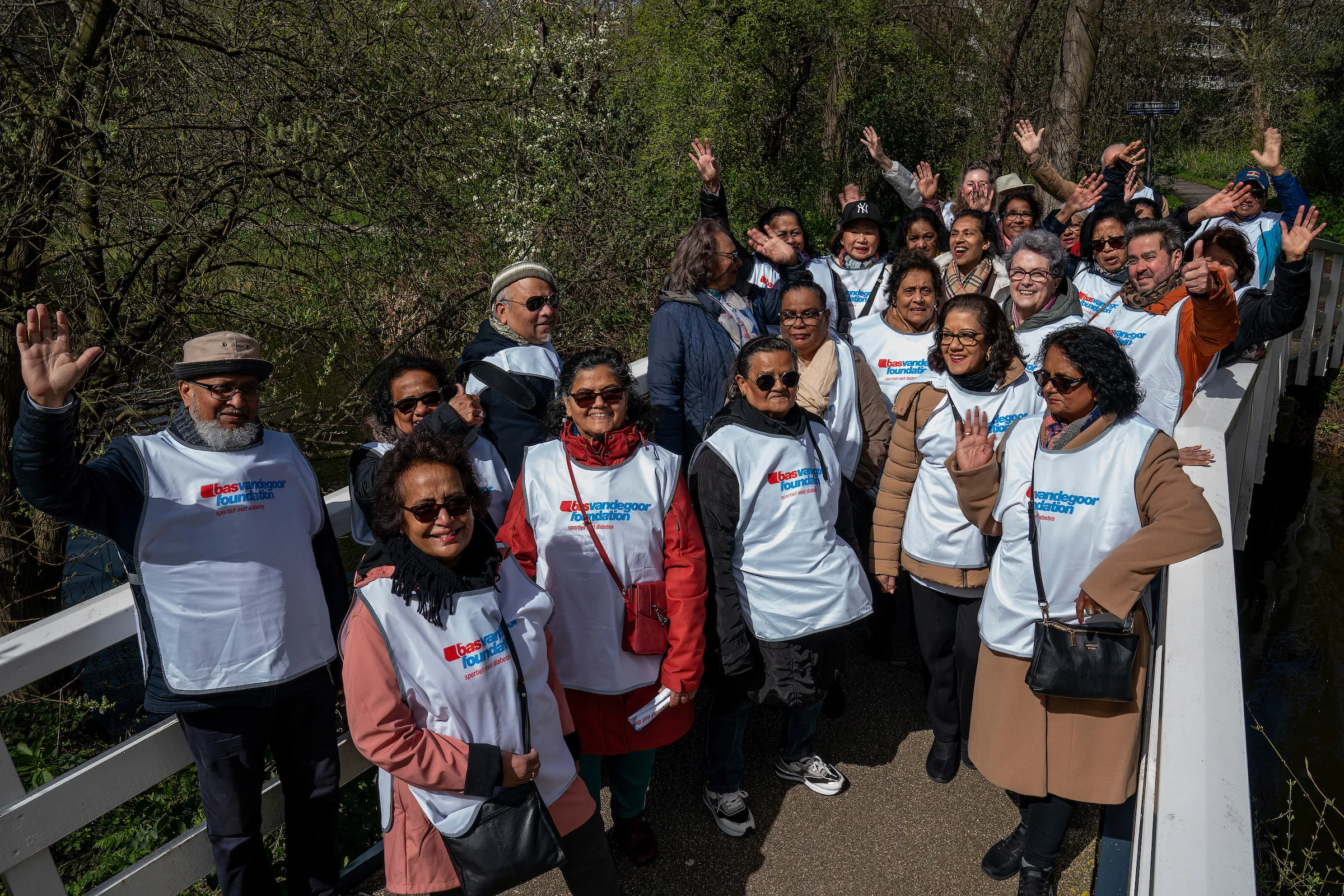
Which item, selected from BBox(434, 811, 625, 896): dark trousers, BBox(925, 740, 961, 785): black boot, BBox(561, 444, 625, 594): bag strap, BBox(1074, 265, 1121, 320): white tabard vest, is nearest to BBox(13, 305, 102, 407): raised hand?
BBox(561, 444, 625, 594): bag strap

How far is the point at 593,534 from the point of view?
10.4 ft

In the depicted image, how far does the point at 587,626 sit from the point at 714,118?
823cm

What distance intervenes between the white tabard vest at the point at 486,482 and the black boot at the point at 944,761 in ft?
6.46

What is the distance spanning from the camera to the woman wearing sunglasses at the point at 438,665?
2.48 metres

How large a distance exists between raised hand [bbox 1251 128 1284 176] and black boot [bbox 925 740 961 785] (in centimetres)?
419

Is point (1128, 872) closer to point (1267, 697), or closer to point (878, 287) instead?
point (878, 287)

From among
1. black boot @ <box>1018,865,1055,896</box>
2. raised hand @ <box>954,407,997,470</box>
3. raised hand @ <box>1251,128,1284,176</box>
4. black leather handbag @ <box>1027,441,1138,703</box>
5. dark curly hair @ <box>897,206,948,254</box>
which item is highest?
raised hand @ <box>1251,128,1284,176</box>

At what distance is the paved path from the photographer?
342cm

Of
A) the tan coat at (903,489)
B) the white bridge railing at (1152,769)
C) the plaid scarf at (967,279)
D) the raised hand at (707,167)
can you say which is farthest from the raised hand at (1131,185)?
the white bridge railing at (1152,769)

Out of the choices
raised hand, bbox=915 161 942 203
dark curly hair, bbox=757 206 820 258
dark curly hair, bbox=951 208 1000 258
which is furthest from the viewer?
raised hand, bbox=915 161 942 203

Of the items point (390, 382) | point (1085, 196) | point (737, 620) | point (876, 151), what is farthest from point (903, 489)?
point (876, 151)

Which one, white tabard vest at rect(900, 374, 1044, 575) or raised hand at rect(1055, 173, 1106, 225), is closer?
white tabard vest at rect(900, 374, 1044, 575)

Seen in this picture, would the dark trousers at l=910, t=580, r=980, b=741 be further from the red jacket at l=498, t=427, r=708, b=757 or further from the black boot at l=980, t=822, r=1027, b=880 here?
the red jacket at l=498, t=427, r=708, b=757

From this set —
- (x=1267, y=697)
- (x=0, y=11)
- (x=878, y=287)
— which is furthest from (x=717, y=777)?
(x=0, y=11)
